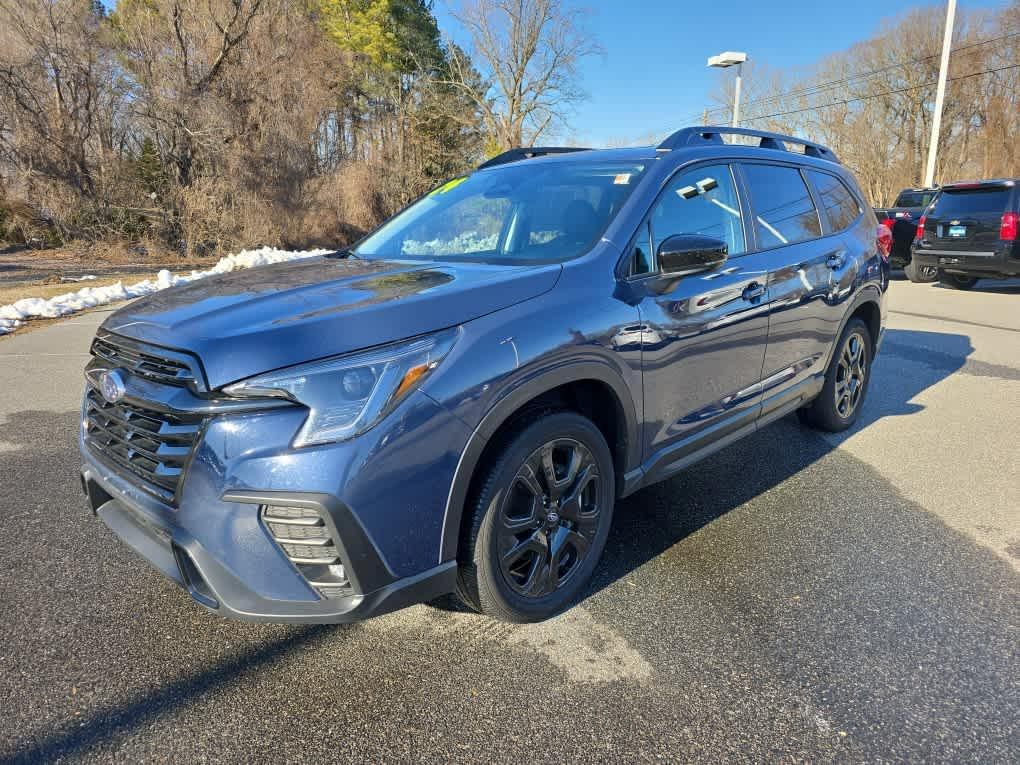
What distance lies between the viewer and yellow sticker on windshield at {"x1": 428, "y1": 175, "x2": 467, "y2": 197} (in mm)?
3914

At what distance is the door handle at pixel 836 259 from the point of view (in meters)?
4.06

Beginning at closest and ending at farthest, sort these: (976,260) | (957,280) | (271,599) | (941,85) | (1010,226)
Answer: (271,599) < (1010,226) < (976,260) < (957,280) < (941,85)

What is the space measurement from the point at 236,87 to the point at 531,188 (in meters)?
22.0

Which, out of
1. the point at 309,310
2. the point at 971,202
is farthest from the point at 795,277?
the point at 971,202

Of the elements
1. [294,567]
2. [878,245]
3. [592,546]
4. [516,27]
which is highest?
[516,27]

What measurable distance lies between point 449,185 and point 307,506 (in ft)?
8.55

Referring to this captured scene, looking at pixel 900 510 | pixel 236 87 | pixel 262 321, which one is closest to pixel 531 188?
pixel 262 321

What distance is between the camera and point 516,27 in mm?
27500

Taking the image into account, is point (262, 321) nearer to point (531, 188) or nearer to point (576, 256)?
point (576, 256)

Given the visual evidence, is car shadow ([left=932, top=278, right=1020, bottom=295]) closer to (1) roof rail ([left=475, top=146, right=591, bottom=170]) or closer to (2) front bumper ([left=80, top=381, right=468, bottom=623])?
(1) roof rail ([left=475, top=146, right=591, bottom=170])

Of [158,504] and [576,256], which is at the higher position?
[576,256]

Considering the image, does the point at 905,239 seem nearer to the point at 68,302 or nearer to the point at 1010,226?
the point at 1010,226

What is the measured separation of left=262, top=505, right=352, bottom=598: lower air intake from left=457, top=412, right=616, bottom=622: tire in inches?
18.8

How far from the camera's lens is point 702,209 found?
127 inches
